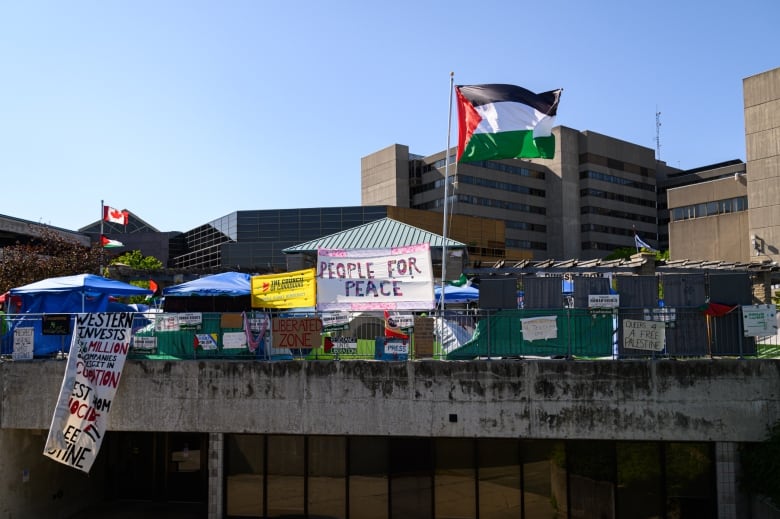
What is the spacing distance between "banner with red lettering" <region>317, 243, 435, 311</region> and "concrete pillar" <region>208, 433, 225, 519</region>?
3.77m

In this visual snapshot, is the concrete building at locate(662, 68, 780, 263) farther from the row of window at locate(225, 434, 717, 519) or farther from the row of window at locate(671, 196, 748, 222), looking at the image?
the row of window at locate(225, 434, 717, 519)

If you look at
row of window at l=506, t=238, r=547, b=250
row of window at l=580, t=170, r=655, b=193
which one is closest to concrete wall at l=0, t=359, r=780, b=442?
row of window at l=506, t=238, r=547, b=250

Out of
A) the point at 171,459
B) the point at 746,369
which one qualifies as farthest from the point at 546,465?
the point at 171,459

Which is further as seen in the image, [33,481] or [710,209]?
[710,209]

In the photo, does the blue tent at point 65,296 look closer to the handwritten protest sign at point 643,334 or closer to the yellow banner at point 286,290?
the yellow banner at point 286,290

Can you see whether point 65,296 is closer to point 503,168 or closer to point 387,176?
point 387,176

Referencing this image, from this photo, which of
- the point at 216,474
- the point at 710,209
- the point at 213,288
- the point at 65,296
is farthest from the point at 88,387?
the point at 710,209

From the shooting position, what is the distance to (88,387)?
14.1 metres

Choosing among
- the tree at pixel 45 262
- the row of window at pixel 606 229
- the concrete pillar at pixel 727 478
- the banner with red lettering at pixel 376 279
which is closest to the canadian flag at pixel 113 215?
the tree at pixel 45 262

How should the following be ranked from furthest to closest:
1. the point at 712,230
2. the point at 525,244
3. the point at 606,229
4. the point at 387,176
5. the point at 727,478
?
1. the point at 606,229
2. the point at 525,244
3. the point at 387,176
4. the point at 712,230
5. the point at 727,478

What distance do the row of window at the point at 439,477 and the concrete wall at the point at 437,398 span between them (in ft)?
5.17

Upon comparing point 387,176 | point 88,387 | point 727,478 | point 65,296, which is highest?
point 387,176

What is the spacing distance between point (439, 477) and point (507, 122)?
28.1 feet

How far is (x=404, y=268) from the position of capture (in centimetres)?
1502
